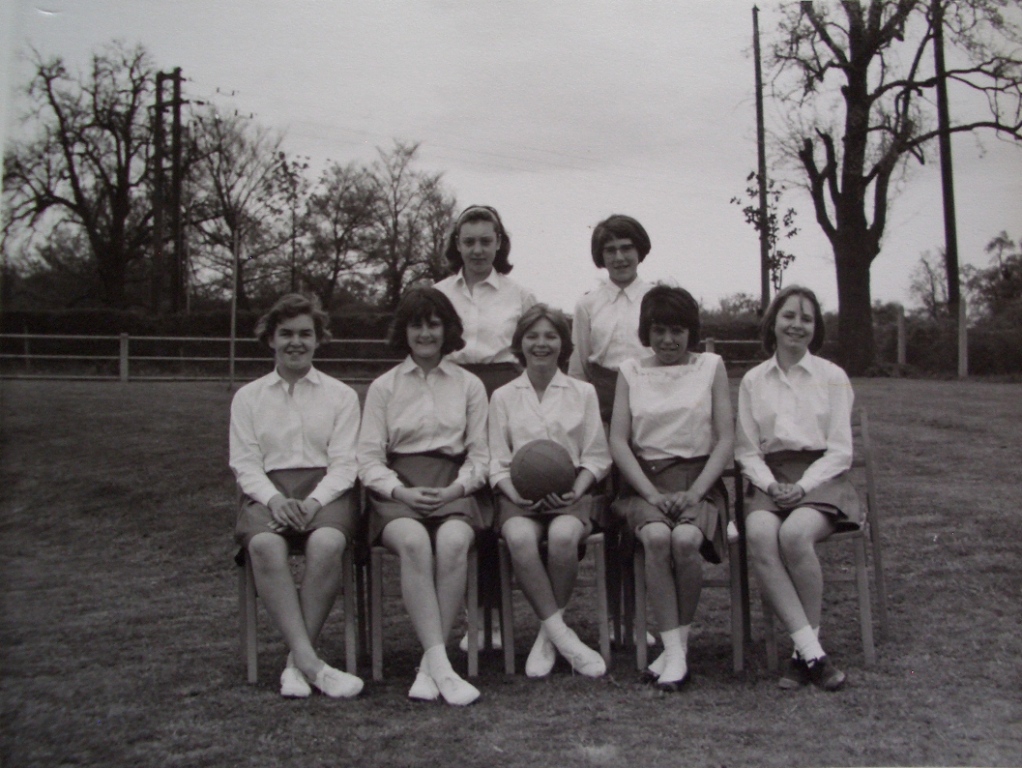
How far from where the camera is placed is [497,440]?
367 cm

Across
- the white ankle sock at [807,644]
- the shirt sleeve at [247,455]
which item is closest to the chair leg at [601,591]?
the white ankle sock at [807,644]

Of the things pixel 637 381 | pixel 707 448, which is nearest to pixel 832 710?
pixel 707 448

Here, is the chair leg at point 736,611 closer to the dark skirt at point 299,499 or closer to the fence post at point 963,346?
the dark skirt at point 299,499

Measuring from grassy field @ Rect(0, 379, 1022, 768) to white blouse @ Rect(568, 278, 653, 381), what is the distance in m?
1.11

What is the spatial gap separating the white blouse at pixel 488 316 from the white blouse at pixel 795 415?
2.99ft

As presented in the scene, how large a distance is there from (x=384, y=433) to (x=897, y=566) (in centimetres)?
268

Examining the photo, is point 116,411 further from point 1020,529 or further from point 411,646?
point 1020,529

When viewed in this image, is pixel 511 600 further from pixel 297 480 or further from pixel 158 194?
pixel 158 194

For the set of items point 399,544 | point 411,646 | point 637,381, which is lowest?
point 411,646

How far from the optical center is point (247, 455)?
352 cm

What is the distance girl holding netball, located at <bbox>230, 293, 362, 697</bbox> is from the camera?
10.8 feet

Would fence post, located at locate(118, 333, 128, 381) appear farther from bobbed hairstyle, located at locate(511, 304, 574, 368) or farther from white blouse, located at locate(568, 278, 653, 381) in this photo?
bobbed hairstyle, located at locate(511, 304, 574, 368)

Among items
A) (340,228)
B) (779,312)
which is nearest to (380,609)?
(779,312)

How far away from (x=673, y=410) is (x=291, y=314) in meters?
1.37
